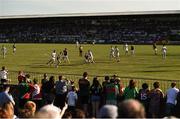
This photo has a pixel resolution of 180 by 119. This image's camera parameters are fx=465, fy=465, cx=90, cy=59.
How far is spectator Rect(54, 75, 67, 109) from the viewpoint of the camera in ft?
56.1

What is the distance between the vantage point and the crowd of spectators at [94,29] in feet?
318

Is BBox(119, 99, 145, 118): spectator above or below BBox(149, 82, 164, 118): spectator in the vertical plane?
above

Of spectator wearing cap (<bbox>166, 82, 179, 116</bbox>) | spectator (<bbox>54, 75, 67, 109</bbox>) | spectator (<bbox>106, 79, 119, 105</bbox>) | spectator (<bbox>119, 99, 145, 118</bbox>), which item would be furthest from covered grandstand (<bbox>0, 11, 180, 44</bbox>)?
spectator (<bbox>119, 99, 145, 118</bbox>)

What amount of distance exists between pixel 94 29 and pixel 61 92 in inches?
3512

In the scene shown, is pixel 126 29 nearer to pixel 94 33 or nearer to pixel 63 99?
pixel 94 33

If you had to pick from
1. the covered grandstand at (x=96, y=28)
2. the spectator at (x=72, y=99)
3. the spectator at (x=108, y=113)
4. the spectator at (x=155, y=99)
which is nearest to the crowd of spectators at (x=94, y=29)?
the covered grandstand at (x=96, y=28)

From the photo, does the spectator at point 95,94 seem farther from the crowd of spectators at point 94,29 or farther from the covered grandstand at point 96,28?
the crowd of spectators at point 94,29

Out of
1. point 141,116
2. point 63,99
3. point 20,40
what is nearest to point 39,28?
point 20,40

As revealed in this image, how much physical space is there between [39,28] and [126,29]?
21.2m

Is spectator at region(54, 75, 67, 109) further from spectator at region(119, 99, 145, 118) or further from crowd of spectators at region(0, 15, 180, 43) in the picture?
crowd of spectators at region(0, 15, 180, 43)

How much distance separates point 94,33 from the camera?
106 m

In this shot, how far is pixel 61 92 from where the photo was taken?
17172mm

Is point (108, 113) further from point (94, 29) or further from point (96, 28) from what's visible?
point (94, 29)

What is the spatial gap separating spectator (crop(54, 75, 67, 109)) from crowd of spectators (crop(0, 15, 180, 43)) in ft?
251
